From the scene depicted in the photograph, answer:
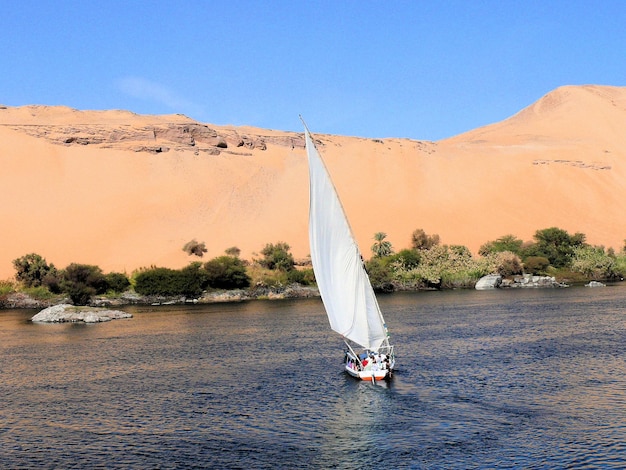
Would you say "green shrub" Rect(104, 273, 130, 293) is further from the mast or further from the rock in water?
the mast

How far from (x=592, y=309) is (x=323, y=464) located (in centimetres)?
3591

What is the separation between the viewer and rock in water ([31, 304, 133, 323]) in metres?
54.4

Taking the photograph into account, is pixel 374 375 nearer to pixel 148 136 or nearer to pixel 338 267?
pixel 338 267

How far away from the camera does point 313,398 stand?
25.7m

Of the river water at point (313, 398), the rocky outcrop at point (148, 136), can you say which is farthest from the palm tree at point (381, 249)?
the rocky outcrop at point (148, 136)

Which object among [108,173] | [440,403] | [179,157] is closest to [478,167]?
[179,157]

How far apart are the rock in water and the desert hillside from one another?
24.8 metres

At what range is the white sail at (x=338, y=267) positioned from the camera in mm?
28078

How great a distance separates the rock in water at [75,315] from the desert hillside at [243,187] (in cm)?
2479

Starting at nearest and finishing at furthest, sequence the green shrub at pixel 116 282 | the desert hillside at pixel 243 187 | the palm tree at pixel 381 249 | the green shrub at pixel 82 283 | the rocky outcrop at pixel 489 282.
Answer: the green shrub at pixel 82 283 < the green shrub at pixel 116 282 < the rocky outcrop at pixel 489 282 < the palm tree at pixel 381 249 < the desert hillside at pixel 243 187

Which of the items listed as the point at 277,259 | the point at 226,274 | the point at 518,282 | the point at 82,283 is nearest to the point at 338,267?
the point at 82,283

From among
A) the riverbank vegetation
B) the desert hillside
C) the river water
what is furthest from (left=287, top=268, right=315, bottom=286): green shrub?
the river water

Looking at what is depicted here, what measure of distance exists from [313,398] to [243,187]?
8469 cm

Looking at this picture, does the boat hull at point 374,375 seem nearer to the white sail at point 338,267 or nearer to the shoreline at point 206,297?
the white sail at point 338,267
